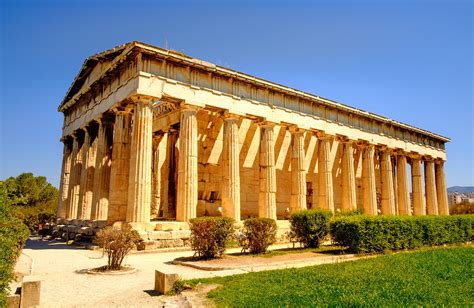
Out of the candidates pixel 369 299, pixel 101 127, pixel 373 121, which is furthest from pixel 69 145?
pixel 369 299

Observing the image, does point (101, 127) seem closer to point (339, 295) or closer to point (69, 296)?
point (69, 296)

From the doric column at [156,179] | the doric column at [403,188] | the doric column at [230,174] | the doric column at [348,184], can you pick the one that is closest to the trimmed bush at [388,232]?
the doric column at [230,174]

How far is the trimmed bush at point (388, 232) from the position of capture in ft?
43.9

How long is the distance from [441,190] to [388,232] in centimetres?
2673

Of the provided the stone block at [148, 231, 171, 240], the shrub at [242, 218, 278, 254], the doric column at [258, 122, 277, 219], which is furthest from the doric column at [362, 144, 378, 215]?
the stone block at [148, 231, 171, 240]

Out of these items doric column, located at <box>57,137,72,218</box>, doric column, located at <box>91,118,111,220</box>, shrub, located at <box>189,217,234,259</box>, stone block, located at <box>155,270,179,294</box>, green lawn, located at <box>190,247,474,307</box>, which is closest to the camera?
green lawn, located at <box>190,247,474,307</box>

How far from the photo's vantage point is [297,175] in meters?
23.8

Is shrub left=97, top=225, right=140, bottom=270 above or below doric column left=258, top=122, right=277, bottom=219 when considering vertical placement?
below

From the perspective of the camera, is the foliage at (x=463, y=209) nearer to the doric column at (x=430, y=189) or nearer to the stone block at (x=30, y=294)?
the doric column at (x=430, y=189)

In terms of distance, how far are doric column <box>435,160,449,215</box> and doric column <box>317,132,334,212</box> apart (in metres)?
17.7

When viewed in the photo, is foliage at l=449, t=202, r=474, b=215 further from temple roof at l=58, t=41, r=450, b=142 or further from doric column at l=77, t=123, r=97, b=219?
doric column at l=77, t=123, r=97, b=219

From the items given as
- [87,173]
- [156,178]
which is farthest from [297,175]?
[87,173]

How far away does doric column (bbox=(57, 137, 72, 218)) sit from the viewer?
26.0 m

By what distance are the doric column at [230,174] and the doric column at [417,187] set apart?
70.0 ft
